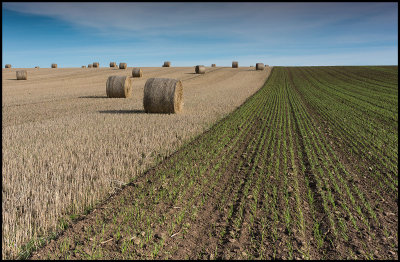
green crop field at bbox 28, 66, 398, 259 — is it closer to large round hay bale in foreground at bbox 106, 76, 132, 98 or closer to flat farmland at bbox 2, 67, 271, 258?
flat farmland at bbox 2, 67, 271, 258

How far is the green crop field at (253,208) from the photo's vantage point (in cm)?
342

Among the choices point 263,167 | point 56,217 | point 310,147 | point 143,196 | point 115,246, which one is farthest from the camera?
point 310,147

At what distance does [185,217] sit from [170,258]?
886 mm

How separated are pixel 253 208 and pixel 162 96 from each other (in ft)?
28.9

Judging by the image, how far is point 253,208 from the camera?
434 centimetres

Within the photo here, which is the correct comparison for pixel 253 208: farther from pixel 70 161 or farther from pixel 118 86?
pixel 118 86

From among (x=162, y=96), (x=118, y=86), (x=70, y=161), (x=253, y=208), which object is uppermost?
(x=118, y=86)

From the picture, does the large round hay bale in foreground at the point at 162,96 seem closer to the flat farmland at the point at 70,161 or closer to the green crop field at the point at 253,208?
the flat farmland at the point at 70,161

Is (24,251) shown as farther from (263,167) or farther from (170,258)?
(263,167)

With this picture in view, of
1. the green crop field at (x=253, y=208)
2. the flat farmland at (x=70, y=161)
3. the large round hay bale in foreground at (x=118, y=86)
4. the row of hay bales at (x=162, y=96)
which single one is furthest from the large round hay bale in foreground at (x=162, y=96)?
the large round hay bale in foreground at (x=118, y=86)

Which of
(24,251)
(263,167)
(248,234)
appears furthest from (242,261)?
(263,167)

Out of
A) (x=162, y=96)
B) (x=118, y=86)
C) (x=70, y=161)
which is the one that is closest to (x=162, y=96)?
(x=162, y=96)

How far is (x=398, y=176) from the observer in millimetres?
5715

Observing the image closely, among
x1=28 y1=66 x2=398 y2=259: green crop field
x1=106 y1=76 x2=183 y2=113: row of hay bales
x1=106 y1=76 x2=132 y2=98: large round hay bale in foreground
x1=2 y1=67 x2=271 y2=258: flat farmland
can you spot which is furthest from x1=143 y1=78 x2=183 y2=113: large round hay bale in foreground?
x1=106 y1=76 x2=132 y2=98: large round hay bale in foreground
